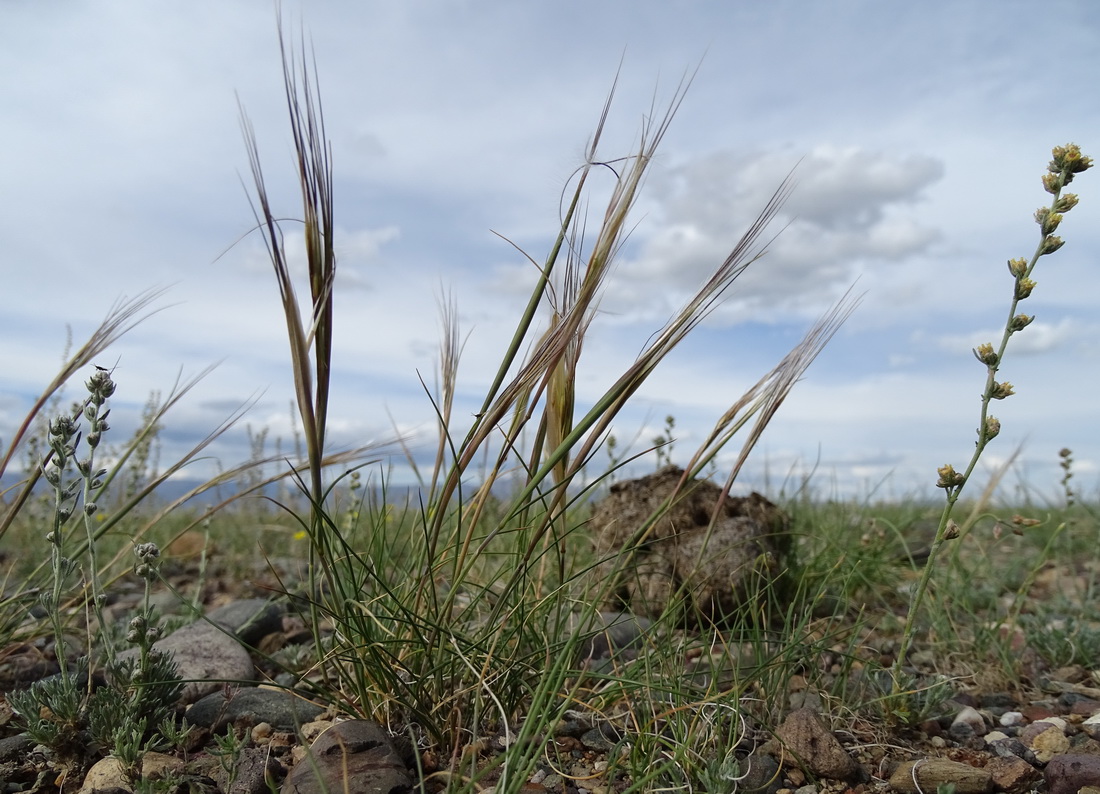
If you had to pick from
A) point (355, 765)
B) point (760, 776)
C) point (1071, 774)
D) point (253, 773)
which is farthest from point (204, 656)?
point (1071, 774)

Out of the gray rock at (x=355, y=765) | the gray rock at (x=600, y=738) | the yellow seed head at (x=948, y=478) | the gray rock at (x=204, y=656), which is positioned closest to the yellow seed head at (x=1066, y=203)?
the yellow seed head at (x=948, y=478)

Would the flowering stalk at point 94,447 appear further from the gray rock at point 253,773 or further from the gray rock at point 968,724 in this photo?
the gray rock at point 968,724

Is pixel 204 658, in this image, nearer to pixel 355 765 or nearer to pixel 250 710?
pixel 250 710

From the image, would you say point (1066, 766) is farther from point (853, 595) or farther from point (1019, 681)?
point (853, 595)

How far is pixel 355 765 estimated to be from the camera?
6.28ft

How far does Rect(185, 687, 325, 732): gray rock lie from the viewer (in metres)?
2.38

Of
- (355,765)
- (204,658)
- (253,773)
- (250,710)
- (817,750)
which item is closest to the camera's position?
(355,765)

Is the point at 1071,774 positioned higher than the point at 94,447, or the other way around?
the point at 94,447

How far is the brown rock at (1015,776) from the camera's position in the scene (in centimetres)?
217

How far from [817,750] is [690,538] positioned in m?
1.38

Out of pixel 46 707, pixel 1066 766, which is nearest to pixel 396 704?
pixel 46 707

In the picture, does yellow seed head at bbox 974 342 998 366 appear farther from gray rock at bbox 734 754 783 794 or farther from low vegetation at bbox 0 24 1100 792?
gray rock at bbox 734 754 783 794

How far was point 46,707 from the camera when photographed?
2.38 meters

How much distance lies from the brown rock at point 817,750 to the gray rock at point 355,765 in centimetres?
95
